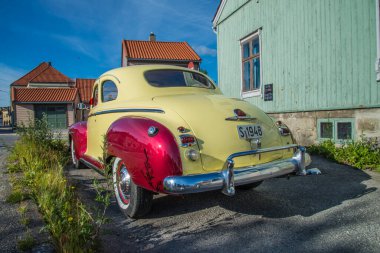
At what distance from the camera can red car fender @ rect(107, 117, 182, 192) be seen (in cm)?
237

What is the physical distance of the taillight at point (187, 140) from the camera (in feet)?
8.08

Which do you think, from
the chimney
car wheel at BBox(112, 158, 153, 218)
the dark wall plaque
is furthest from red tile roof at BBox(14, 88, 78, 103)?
car wheel at BBox(112, 158, 153, 218)

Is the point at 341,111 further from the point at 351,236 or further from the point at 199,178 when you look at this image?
the point at 199,178

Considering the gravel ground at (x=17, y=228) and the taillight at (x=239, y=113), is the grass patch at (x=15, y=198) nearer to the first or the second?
the gravel ground at (x=17, y=228)

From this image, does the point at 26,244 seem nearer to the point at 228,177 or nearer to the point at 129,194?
the point at 129,194

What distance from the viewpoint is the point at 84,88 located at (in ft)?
97.1

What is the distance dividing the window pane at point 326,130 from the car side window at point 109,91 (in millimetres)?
4698

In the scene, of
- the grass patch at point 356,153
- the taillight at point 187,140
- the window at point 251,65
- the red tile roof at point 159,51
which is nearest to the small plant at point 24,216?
the taillight at point 187,140

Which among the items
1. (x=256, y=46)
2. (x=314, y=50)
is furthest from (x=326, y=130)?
(x=256, y=46)

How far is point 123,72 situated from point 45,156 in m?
2.37

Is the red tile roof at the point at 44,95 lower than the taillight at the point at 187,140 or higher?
higher

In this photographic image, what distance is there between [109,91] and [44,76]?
115ft

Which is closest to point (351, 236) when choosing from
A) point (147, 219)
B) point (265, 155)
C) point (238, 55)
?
point (265, 155)

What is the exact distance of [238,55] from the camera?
9.16 meters
